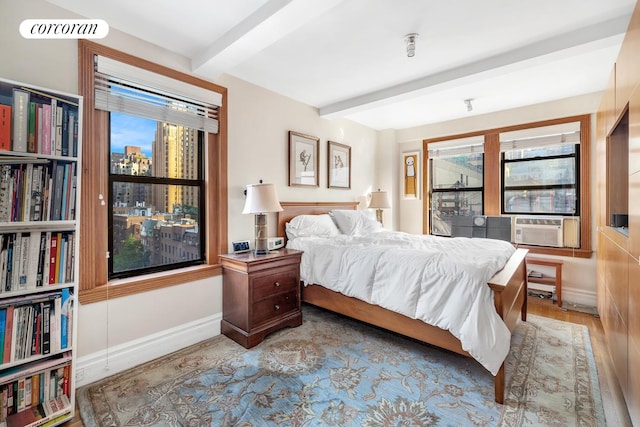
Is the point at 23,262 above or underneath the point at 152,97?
underneath

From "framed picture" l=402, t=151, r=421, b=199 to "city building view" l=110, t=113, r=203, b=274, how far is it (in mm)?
3530

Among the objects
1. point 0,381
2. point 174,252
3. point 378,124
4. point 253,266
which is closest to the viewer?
point 0,381

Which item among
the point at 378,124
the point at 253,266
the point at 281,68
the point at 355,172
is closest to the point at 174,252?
the point at 253,266

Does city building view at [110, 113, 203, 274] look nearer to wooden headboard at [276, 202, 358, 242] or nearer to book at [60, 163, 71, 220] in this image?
book at [60, 163, 71, 220]

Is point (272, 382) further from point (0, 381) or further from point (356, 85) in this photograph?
point (356, 85)

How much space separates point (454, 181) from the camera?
15.5 ft

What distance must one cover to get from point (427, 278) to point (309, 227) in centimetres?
159

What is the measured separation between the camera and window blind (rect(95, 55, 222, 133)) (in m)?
2.10

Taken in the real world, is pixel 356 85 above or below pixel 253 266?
above

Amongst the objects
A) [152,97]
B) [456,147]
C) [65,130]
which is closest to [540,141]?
[456,147]

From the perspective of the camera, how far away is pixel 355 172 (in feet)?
15.1

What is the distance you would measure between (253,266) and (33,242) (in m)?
1.35

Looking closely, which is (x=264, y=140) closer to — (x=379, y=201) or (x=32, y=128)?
(x=32, y=128)

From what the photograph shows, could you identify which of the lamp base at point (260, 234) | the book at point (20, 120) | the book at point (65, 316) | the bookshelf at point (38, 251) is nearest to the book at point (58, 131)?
the bookshelf at point (38, 251)
